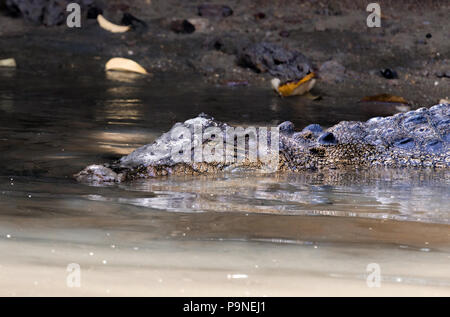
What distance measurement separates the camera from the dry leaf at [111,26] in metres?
12.1

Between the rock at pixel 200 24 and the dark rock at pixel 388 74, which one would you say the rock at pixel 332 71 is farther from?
the rock at pixel 200 24

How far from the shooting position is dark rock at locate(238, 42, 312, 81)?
34.8 ft

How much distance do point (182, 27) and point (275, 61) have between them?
2054 mm

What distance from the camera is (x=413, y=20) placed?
494 inches

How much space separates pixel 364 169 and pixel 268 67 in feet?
18.4

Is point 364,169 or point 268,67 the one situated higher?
point 268,67

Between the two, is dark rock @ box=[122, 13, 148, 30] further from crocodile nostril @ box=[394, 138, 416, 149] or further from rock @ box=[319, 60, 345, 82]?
crocodile nostril @ box=[394, 138, 416, 149]

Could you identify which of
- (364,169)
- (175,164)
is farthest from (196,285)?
(364,169)

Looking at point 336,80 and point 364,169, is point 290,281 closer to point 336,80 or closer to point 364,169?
point 364,169

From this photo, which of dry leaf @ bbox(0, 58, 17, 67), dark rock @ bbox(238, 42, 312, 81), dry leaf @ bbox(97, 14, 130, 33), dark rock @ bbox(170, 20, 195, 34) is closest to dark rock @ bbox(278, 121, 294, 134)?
dark rock @ bbox(238, 42, 312, 81)

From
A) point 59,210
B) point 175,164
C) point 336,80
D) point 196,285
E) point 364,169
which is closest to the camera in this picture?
point 196,285

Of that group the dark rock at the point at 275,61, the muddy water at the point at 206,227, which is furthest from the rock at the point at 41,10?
the muddy water at the point at 206,227
